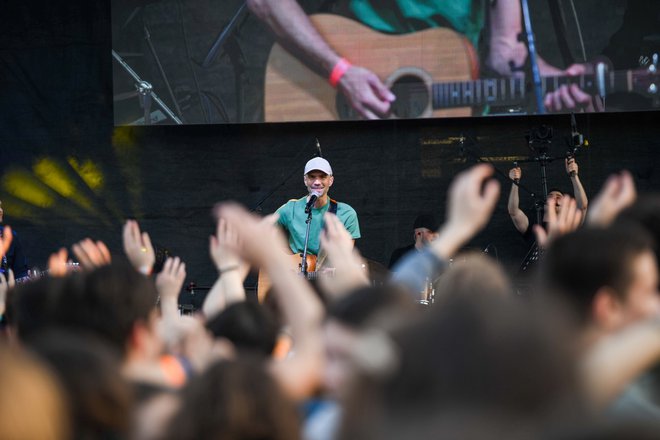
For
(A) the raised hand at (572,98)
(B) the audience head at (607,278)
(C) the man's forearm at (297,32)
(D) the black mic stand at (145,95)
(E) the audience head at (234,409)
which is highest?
(C) the man's forearm at (297,32)

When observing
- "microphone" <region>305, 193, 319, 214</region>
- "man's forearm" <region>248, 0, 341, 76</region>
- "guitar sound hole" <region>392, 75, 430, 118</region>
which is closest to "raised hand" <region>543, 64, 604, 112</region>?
"guitar sound hole" <region>392, 75, 430, 118</region>

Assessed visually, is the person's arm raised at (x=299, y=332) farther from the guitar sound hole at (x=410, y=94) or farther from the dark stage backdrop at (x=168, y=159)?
the dark stage backdrop at (x=168, y=159)

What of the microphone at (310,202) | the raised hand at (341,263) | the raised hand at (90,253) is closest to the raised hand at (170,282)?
the raised hand at (90,253)

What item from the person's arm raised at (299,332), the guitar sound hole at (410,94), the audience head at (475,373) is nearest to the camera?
the audience head at (475,373)

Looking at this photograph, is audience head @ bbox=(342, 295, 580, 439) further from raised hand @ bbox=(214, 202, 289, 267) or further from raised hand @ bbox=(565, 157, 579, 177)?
raised hand @ bbox=(565, 157, 579, 177)

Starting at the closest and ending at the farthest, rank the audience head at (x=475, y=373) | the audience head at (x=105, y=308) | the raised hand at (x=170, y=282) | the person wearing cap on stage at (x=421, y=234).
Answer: the audience head at (x=475, y=373)
the audience head at (x=105, y=308)
the raised hand at (x=170, y=282)
the person wearing cap on stage at (x=421, y=234)

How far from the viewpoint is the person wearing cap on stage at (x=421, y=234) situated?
350 inches

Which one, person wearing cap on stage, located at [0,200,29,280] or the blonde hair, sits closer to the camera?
the blonde hair

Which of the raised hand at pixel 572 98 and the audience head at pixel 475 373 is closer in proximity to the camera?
the audience head at pixel 475 373

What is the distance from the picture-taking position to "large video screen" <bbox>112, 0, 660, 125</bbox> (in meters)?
8.90

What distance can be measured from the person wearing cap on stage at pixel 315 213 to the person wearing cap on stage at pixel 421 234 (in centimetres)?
129

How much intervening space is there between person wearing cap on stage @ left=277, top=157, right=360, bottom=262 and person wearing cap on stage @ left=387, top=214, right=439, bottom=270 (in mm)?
1291

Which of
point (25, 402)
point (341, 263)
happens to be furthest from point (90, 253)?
point (25, 402)

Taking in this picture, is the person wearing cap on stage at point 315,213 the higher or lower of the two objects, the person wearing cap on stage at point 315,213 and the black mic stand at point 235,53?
the lower
